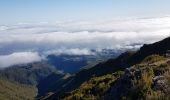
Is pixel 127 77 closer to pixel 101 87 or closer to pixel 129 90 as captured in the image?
pixel 129 90

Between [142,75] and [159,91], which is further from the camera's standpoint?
[142,75]

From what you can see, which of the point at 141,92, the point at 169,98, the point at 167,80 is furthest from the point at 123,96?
the point at 169,98

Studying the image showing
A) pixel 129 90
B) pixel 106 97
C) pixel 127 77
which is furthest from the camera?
pixel 106 97

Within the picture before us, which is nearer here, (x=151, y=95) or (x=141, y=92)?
(x=151, y=95)

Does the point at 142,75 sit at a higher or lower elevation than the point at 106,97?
higher

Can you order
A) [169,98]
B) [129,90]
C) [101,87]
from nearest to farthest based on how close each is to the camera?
1. [169,98]
2. [129,90]
3. [101,87]

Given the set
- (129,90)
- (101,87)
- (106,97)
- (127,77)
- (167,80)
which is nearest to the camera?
(167,80)

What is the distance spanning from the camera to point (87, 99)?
68250 millimetres

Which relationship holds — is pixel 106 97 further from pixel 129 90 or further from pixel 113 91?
pixel 129 90

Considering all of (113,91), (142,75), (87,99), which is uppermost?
(142,75)

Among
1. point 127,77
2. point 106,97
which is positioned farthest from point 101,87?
point 127,77

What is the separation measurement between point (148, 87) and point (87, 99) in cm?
2743

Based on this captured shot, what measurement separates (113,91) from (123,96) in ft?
18.4

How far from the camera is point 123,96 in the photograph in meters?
46.9
